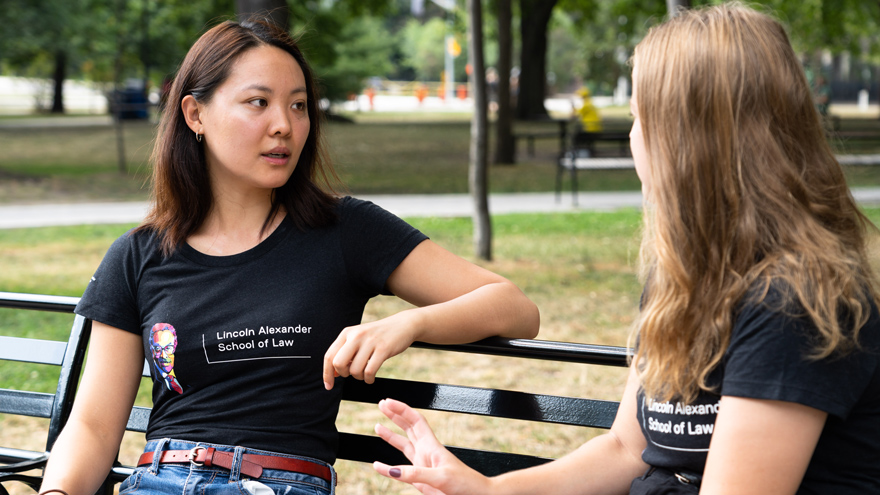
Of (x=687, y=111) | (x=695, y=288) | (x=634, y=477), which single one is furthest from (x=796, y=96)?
(x=634, y=477)

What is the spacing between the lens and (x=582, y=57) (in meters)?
60.2

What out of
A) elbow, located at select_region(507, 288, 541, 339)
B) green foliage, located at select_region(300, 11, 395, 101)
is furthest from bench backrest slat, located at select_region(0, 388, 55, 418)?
green foliage, located at select_region(300, 11, 395, 101)

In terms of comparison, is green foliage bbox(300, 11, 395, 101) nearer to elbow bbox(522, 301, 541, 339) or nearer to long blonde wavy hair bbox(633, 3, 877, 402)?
elbow bbox(522, 301, 541, 339)

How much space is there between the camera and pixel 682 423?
1.57 metres

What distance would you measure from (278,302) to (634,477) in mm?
911

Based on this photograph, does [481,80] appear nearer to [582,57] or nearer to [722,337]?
[722,337]

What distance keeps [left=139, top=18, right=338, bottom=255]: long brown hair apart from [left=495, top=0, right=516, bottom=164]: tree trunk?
11.6m

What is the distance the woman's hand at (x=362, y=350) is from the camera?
1.83 meters

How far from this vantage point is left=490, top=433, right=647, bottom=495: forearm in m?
1.72

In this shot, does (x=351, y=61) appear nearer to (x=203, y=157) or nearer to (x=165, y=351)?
(x=203, y=157)

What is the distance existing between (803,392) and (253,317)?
4.09ft

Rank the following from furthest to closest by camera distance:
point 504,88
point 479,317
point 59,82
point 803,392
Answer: point 59,82 < point 504,88 < point 479,317 < point 803,392

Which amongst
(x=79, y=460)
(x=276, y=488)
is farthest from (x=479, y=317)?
(x=79, y=460)

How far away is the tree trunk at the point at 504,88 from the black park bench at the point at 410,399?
11.6 meters
